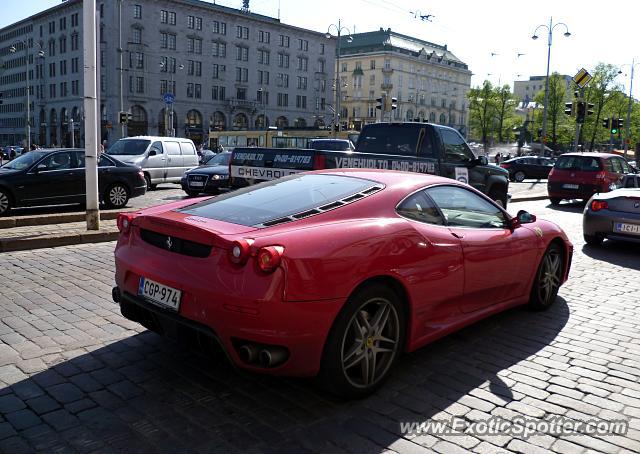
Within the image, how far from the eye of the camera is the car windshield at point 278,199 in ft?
12.4

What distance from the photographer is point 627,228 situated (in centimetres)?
935

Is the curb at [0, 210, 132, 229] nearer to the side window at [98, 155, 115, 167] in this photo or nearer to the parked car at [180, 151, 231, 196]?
the side window at [98, 155, 115, 167]

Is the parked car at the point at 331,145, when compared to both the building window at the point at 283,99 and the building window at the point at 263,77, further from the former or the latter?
the building window at the point at 283,99

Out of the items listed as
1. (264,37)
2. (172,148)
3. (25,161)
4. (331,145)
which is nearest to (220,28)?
(264,37)

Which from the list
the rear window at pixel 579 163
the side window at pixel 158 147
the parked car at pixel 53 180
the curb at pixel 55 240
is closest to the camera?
the curb at pixel 55 240

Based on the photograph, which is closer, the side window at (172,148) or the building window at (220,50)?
the side window at (172,148)

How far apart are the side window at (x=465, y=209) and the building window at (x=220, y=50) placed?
8524 centimetres

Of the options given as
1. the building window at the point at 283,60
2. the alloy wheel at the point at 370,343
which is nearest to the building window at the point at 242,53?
the building window at the point at 283,60

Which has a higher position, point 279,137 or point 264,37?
point 264,37

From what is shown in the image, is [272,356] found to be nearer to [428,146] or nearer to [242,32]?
[428,146]

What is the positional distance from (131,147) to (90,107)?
10454 mm

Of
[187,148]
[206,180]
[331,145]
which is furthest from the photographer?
[331,145]

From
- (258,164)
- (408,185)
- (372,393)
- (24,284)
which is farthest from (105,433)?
(258,164)

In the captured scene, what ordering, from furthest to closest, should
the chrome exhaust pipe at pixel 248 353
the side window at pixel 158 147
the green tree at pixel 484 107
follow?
the green tree at pixel 484 107, the side window at pixel 158 147, the chrome exhaust pipe at pixel 248 353
